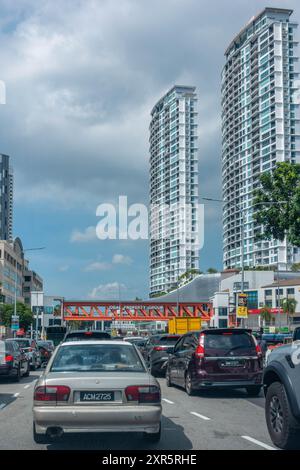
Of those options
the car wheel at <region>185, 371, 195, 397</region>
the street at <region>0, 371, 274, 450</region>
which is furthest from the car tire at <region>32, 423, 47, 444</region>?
the car wheel at <region>185, 371, 195, 397</region>

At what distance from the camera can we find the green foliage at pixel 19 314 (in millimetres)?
85438

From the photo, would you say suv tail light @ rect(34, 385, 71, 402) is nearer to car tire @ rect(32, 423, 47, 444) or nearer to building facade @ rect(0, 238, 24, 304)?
car tire @ rect(32, 423, 47, 444)

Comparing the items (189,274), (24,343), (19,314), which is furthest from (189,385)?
(189,274)

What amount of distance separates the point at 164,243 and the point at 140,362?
5517 inches

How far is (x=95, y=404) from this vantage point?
8.70m

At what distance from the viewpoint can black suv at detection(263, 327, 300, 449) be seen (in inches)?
339

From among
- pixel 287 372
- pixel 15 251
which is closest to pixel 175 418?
pixel 287 372

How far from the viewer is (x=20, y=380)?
23.4 meters

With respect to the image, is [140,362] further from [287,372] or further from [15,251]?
[15,251]

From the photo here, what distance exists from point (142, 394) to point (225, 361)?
7781 millimetres

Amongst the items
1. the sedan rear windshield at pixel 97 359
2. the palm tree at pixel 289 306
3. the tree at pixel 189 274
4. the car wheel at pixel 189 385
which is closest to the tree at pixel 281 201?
the car wheel at pixel 189 385

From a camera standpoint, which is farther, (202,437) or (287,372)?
(202,437)

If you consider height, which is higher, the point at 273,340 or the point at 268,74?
the point at 268,74

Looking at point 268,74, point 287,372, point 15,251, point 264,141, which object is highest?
point 268,74
